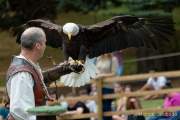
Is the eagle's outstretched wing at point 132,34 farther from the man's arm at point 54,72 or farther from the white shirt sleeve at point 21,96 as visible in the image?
the white shirt sleeve at point 21,96

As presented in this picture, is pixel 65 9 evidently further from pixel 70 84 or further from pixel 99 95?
pixel 70 84

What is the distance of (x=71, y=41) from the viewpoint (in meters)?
8.84

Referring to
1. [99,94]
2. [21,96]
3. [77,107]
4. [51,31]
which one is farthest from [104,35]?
[21,96]

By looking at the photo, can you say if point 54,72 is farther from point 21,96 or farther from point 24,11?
point 24,11

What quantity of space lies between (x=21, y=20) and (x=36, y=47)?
47.6 ft

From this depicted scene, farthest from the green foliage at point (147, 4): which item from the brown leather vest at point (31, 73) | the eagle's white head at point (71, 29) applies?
the brown leather vest at point (31, 73)

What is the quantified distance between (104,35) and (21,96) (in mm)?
4822

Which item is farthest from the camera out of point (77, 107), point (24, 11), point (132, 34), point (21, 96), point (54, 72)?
point (24, 11)

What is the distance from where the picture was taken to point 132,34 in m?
9.56

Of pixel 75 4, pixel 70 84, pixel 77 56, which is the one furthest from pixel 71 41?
pixel 75 4

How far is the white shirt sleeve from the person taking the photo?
4547mm

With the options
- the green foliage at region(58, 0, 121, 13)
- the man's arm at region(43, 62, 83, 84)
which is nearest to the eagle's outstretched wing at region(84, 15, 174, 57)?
the man's arm at region(43, 62, 83, 84)

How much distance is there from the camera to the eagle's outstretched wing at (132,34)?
9250mm

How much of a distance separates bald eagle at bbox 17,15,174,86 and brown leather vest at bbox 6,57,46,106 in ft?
12.6
